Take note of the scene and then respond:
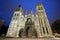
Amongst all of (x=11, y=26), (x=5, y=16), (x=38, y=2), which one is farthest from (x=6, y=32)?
(x=38, y=2)

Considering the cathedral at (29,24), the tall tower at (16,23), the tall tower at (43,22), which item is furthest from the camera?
the tall tower at (16,23)

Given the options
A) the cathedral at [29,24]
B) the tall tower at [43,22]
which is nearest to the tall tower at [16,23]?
the cathedral at [29,24]

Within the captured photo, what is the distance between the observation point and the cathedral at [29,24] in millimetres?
4785

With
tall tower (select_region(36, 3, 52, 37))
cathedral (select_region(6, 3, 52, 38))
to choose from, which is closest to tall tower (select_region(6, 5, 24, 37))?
cathedral (select_region(6, 3, 52, 38))

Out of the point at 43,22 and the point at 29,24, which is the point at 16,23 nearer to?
the point at 29,24

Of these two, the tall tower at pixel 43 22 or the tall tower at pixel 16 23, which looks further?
Result: the tall tower at pixel 16 23

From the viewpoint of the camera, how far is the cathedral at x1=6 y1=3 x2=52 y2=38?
4.79 m

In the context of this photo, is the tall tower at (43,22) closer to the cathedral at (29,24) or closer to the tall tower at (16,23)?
the cathedral at (29,24)

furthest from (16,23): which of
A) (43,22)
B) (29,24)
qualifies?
(43,22)

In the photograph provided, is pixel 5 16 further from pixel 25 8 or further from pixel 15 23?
pixel 25 8

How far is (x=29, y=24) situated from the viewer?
4.96 meters

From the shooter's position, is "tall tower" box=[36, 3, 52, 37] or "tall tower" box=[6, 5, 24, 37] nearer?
"tall tower" box=[36, 3, 52, 37]

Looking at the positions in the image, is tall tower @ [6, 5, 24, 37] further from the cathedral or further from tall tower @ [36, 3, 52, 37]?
tall tower @ [36, 3, 52, 37]

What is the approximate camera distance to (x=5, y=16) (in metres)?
4.95
